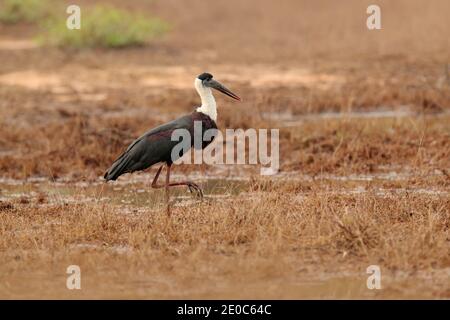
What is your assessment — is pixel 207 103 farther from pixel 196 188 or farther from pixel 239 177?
pixel 239 177

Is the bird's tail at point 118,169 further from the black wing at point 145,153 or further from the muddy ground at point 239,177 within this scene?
the muddy ground at point 239,177

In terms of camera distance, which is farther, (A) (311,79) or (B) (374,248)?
(A) (311,79)

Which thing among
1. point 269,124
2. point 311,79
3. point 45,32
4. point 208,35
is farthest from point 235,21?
point 269,124

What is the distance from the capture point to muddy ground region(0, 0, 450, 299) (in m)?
6.24

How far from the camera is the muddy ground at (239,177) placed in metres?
6.24

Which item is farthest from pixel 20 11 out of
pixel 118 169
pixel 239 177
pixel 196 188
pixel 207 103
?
pixel 196 188

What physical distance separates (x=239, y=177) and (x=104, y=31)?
393 inches

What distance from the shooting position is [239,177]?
997cm

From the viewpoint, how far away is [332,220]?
272 inches

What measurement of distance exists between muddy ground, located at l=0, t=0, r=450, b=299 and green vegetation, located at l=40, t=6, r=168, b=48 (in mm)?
312

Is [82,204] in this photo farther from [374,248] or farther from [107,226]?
[374,248]

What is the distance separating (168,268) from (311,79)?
10288 mm

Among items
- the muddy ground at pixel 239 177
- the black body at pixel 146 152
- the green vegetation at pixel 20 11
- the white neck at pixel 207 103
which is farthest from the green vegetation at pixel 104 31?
the black body at pixel 146 152

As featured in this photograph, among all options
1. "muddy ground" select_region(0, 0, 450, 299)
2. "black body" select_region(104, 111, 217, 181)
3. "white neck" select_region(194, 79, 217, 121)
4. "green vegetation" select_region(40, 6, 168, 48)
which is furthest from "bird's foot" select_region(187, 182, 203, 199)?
"green vegetation" select_region(40, 6, 168, 48)
